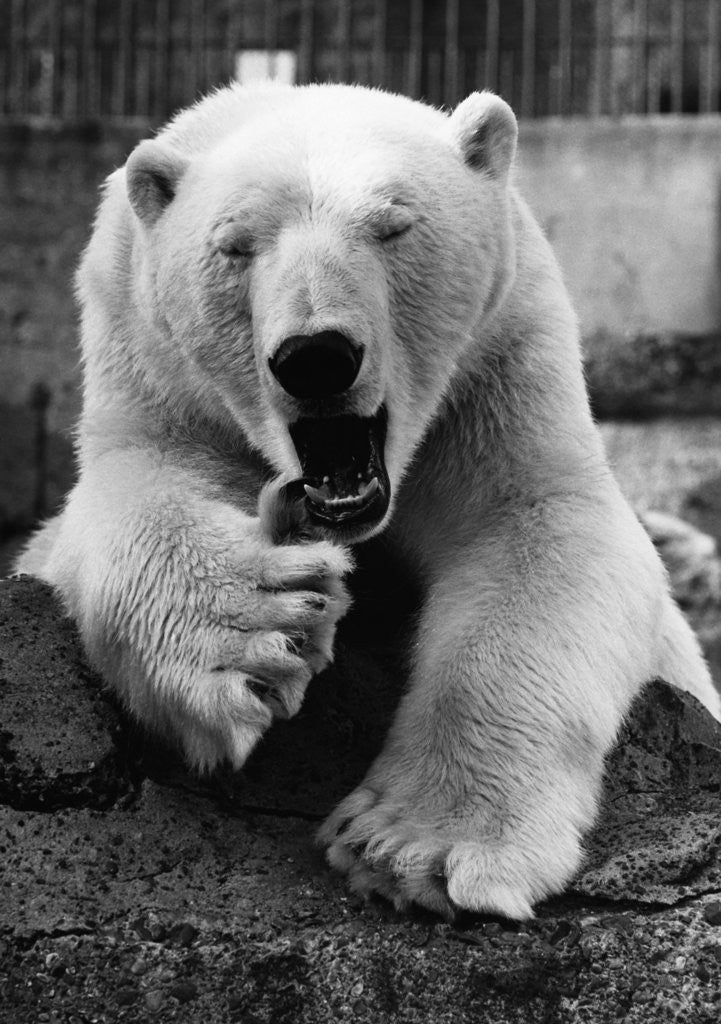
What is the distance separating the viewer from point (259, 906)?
2.19 m

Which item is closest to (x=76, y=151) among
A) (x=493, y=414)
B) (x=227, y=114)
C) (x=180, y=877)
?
(x=227, y=114)

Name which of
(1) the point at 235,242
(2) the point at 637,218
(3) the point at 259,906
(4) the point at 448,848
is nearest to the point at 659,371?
(2) the point at 637,218

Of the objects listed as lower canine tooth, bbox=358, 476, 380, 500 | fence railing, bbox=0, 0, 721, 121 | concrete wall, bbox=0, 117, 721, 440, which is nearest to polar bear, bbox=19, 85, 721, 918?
lower canine tooth, bbox=358, 476, 380, 500

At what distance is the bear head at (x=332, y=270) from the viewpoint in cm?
229

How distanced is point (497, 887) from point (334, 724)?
1.67 ft

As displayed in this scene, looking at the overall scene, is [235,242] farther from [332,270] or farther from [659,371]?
[659,371]

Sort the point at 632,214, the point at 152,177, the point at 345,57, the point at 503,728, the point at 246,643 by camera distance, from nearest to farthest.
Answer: the point at 246,643, the point at 503,728, the point at 152,177, the point at 632,214, the point at 345,57

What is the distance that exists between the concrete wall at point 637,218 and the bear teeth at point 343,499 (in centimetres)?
435

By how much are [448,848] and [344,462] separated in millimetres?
641

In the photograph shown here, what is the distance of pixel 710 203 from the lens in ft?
21.2

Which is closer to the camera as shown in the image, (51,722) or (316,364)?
(316,364)

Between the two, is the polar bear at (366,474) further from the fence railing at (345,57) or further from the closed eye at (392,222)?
the fence railing at (345,57)

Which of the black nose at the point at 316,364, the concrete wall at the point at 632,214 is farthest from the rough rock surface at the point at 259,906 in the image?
the concrete wall at the point at 632,214

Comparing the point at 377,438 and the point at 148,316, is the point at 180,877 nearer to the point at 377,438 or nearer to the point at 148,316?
the point at 377,438
